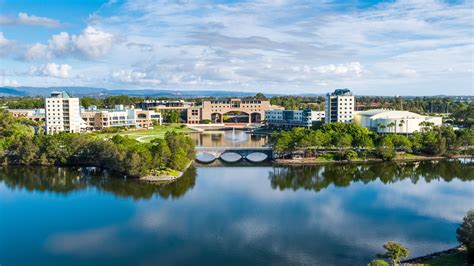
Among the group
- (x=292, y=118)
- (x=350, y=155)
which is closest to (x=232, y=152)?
(x=350, y=155)

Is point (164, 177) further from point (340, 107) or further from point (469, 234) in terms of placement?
point (340, 107)

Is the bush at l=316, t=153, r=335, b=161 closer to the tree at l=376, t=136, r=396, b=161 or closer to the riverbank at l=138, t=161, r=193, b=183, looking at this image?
the tree at l=376, t=136, r=396, b=161

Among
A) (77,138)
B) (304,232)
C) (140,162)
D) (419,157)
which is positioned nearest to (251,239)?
(304,232)

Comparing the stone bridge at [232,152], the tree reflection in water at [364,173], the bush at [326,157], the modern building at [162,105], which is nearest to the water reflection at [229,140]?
the stone bridge at [232,152]

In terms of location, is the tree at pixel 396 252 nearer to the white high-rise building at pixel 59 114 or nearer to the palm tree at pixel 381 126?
the palm tree at pixel 381 126

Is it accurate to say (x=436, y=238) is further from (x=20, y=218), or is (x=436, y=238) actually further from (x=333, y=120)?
(x=333, y=120)

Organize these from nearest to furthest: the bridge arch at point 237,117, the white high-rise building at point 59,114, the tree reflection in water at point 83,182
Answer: the tree reflection in water at point 83,182 < the white high-rise building at point 59,114 < the bridge arch at point 237,117
